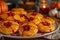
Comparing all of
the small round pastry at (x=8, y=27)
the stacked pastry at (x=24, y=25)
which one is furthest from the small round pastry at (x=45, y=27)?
the small round pastry at (x=8, y=27)

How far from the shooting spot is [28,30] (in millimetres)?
686

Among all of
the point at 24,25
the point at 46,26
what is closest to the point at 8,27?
the point at 24,25

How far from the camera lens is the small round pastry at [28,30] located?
672 mm

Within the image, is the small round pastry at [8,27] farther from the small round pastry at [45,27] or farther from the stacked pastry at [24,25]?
the small round pastry at [45,27]

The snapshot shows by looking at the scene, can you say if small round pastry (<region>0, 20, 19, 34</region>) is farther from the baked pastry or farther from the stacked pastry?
the baked pastry

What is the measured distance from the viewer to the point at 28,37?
2.17 ft

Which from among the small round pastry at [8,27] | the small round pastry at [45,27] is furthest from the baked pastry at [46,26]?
the small round pastry at [8,27]

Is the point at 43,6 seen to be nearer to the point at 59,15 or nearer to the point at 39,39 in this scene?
the point at 59,15

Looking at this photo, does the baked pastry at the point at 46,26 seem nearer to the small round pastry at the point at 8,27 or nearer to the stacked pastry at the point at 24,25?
the stacked pastry at the point at 24,25

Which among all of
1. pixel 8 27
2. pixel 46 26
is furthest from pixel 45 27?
pixel 8 27

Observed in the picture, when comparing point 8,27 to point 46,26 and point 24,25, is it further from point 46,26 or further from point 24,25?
point 46,26

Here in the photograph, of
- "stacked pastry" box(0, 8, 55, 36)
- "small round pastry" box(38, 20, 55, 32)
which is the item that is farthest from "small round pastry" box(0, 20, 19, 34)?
"small round pastry" box(38, 20, 55, 32)

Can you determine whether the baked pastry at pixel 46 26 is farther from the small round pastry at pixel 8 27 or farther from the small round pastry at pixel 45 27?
the small round pastry at pixel 8 27

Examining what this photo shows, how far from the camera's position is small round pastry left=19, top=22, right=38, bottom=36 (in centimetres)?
67
